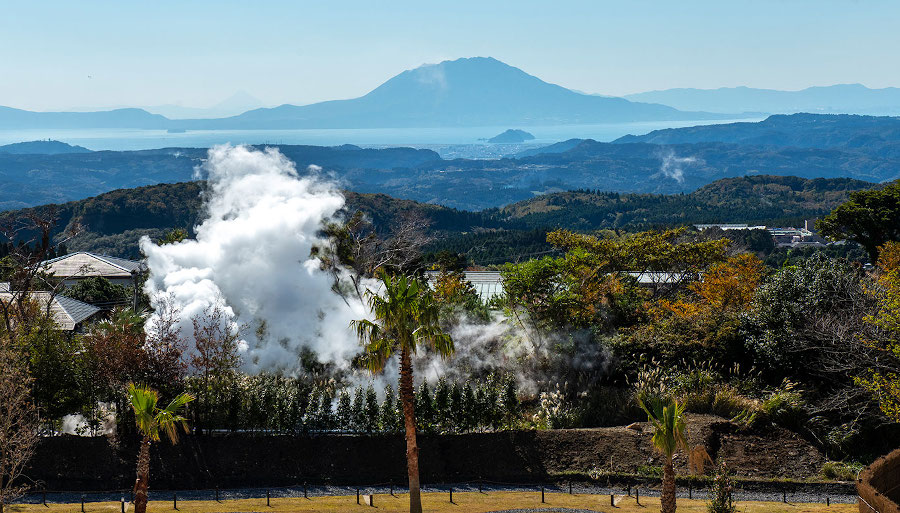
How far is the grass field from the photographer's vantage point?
24125 millimetres

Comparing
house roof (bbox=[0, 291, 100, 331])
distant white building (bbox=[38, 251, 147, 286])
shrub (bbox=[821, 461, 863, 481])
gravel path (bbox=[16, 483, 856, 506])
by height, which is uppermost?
house roof (bbox=[0, 291, 100, 331])

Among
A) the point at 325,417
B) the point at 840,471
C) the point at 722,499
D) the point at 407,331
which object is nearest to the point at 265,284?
the point at 325,417

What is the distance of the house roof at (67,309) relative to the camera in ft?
157

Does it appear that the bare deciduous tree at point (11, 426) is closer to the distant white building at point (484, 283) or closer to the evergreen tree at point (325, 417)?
the evergreen tree at point (325, 417)

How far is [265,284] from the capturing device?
37.5 m

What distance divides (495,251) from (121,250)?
239 ft

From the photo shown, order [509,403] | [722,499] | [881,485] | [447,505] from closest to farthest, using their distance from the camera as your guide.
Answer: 1. [722,499]
2. [881,485]
3. [447,505]
4. [509,403]

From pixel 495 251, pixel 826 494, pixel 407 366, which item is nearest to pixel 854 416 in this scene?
pixel 826 494

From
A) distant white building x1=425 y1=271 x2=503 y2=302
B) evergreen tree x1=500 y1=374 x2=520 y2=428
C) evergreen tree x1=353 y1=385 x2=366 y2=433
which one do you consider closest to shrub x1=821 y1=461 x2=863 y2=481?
evergreen tree x1=500 y1=374 x2=520 y2=428

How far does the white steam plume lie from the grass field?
10.1 metres

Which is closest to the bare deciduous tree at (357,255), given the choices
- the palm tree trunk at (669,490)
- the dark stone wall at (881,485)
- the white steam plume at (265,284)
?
the white steam plume at (265,284)

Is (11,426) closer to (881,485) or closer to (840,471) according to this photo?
(881,485)

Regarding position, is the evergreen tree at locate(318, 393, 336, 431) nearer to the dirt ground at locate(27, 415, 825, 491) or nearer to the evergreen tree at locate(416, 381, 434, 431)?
the dirt ground at locate(27, 415, 825, 491)

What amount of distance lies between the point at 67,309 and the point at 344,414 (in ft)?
93.6
